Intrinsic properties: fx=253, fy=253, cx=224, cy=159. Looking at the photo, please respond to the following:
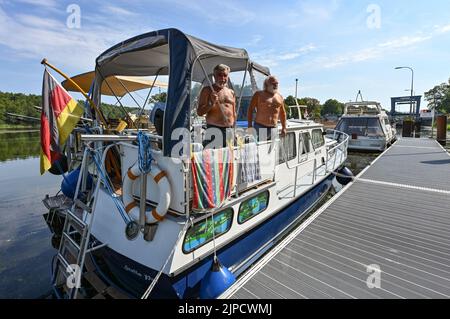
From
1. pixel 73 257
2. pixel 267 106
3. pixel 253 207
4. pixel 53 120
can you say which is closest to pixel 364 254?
pixel 253 207

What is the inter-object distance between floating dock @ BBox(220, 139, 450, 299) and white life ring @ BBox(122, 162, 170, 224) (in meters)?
1.25

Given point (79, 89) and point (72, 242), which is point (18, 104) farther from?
point (72, 242)

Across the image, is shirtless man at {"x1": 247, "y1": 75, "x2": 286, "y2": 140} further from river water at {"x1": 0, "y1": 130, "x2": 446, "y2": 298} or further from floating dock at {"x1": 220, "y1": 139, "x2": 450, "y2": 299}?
river water at {"x1": 0, "y1": 130, "x2": 446, "y2": 298}

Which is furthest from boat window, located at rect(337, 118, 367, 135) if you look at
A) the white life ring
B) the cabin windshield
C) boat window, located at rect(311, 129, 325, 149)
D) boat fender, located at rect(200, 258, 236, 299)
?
the white life ring

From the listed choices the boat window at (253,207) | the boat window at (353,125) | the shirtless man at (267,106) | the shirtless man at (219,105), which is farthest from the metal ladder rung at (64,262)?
the boat window at (353,125)

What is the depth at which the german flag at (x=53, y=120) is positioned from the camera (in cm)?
344

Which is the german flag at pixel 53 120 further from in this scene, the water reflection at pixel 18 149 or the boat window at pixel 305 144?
the water reflection at pixel 18 149

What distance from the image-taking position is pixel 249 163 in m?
4.10

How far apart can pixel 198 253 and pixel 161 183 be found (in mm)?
1081

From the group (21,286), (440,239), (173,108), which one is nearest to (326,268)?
(440,239)

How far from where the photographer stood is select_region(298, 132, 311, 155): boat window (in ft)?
21.3

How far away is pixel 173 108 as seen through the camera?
9.89 feet
